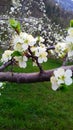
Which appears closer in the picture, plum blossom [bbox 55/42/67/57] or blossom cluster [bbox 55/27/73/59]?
blossom cluster [bbox 55/27/73/59]

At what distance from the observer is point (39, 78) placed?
1.69 meters

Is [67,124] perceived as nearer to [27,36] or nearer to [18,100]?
[18,100]

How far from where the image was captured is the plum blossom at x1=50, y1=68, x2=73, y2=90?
5.54 feet

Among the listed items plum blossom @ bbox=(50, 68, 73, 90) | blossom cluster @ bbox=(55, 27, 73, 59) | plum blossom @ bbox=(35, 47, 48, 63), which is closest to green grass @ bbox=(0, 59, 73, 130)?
plum blossom @ bbox=(35, 47, 48, 63)

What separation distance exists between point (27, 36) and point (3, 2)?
19117mm

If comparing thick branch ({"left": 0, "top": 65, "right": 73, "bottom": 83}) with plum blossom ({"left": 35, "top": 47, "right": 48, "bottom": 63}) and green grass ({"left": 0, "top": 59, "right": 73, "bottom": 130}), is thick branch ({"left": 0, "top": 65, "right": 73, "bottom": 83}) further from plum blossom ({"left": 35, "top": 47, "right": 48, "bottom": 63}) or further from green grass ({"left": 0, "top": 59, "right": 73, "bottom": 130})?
green grass ({"left": 0, "top": 59, "right": 73, "bottom": 130})

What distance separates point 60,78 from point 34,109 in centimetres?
682

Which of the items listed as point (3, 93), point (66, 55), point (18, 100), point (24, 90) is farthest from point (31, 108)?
point (66, 55)

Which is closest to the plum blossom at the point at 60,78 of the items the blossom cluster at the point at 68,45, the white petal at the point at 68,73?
the white petal at the point at 68,73

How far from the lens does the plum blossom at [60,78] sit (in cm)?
169

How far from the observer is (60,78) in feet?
5.72

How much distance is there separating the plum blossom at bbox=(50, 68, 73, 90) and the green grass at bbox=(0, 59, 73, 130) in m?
5.31

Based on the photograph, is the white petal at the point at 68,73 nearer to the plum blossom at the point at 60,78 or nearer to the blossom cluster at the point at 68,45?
the plum blossom at the point at 60,78

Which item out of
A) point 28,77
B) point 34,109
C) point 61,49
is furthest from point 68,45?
point 34,109
